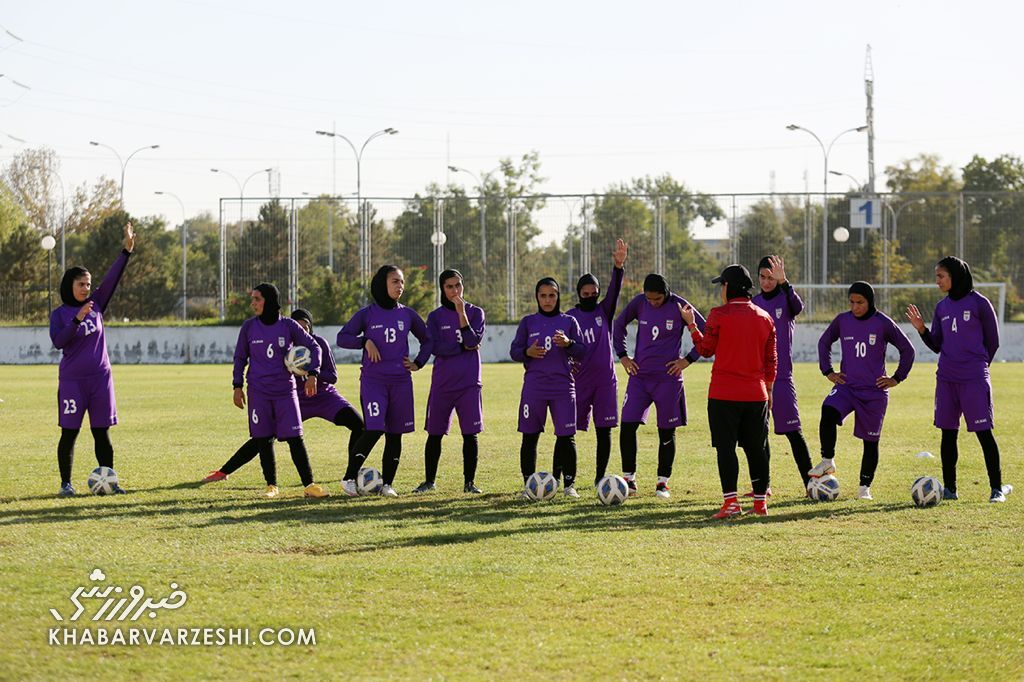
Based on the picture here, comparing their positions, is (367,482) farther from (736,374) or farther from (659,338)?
(736,374)

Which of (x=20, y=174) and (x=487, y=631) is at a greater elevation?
(x=20, y=174)

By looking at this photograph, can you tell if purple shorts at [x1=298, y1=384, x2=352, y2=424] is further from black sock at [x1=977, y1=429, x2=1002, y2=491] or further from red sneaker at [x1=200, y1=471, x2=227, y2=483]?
black sock at [x1=977, y1=429, x2=1002, y2=491]

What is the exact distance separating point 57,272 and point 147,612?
68.2 metres

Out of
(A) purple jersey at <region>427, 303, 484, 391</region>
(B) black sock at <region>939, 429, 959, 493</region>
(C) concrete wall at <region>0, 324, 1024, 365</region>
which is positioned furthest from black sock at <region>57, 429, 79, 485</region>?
A: (C) concrete wall at <region>0, 324, 1024, 365</region>

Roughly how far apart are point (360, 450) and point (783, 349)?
413 cm

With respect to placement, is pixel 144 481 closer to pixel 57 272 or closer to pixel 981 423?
pixel 981 423

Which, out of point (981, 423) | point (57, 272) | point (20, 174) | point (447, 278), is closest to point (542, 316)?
point (447, 278)

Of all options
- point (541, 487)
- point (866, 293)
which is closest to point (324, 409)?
point (541, 487)

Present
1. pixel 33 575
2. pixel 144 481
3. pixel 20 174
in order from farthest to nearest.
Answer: pixel 20 174, pixel 144 481, pixel 33 575

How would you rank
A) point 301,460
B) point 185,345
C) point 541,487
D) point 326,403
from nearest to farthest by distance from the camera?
1. point 541,487
2. point 301,460
3. point 326,403
4. point 185,345

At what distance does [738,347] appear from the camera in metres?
10.9

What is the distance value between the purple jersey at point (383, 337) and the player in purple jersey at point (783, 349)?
330 cm

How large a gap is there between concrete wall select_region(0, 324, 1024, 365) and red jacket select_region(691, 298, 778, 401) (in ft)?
117

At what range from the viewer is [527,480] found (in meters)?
12.2
